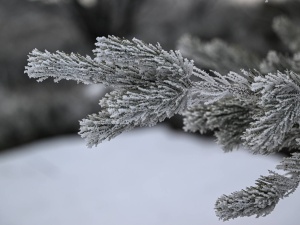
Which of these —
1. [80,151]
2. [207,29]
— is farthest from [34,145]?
[207,29]

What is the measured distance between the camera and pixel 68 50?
24.4 feet

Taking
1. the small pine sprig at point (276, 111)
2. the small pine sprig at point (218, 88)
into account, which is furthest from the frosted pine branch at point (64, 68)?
the small pine sprig at point (276, 111)

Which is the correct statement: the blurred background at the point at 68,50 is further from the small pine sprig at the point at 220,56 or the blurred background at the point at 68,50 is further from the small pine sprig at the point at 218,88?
the small pine sprig at the point at 218,88

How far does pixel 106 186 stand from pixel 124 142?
3.72ft

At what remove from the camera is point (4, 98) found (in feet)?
21.5

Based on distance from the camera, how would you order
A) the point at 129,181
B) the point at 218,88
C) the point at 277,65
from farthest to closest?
the point at 129,181 → the point at 277,65 → the point at 218,88

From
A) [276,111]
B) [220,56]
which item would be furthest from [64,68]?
[220,56]

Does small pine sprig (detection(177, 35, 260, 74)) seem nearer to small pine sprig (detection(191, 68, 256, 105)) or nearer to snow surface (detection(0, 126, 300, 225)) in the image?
small pine sprig (detection(191, 68, 256, 105))

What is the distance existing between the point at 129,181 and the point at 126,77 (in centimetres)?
384

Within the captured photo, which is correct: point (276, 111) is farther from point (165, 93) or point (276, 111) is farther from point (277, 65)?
point (277, 65)

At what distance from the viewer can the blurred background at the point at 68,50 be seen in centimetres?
498

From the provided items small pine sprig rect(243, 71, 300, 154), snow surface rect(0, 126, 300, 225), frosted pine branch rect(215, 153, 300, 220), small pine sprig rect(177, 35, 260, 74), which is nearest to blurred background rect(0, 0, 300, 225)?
snow surface rect(0, 126, 300, 225)

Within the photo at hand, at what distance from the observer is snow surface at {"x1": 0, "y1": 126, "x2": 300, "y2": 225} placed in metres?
4.26

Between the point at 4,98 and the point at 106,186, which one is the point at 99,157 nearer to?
the point at 106,186
